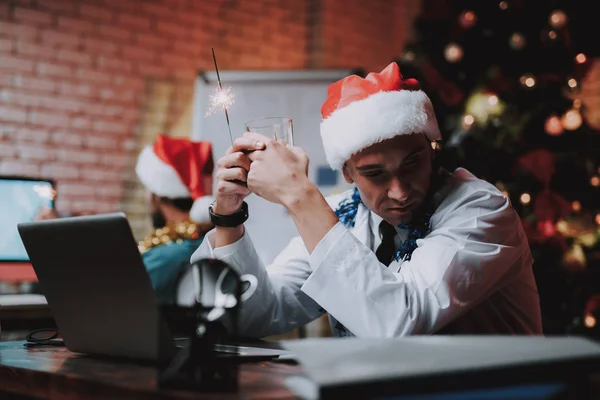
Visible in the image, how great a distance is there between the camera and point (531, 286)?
1.42m

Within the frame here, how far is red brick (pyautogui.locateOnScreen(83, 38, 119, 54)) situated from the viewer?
3547 millimetres

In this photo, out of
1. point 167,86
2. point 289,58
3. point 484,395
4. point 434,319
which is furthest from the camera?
point 289,58

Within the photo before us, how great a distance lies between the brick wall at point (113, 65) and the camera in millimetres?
3324

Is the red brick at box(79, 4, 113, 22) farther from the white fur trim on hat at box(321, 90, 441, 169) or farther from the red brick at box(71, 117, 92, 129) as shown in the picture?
the white fur trim on hat at box(321, 90, 441, 169)

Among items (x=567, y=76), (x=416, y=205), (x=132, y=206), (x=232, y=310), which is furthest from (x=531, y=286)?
(x=132, y=206)

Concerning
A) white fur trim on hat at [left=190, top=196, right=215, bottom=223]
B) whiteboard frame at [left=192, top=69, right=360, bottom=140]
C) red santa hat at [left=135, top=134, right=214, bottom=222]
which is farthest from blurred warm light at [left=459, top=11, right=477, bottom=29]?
white fur trim on hat at [left=190, top=196, right=215, bottom=223]

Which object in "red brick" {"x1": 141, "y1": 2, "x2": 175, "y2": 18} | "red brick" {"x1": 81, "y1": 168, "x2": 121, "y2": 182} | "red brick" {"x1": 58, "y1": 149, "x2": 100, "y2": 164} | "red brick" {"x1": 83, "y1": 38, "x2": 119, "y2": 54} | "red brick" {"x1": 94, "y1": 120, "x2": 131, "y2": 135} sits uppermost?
"red brick" {"x1": 141, "y1": 2, "x2": 175, "y2": 18}

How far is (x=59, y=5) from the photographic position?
3436 mm

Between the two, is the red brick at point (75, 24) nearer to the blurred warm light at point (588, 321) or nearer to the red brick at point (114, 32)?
the red brick at point (114, 32)

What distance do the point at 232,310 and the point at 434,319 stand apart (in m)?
0.48

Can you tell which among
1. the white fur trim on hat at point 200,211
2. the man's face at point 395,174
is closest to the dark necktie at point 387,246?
the man's face at point 395,174

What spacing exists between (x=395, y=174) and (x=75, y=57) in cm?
269

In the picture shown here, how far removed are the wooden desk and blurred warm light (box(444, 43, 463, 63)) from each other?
266 centimetres

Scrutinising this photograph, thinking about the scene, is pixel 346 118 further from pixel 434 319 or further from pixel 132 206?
pixel 132 206
